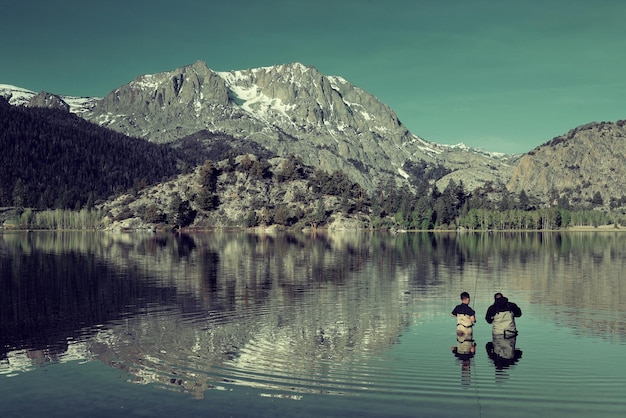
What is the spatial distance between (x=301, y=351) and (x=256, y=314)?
16.2 metres

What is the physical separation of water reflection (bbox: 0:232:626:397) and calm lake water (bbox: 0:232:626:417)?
198mm

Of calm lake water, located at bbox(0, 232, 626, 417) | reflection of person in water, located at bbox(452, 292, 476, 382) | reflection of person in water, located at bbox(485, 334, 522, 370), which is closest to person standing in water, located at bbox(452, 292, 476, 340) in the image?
reflection of person in water, located at bbox(452, 292, 476, 382)

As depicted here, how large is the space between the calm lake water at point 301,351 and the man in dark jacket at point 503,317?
1690mm

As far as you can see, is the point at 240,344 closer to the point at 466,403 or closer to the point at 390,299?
the point at 466,403

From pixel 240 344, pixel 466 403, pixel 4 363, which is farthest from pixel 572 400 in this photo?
pixel 4 363

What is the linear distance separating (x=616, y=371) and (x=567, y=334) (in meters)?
11.1

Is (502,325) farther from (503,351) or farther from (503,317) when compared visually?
(503,351)

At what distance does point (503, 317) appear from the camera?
43.7 metres

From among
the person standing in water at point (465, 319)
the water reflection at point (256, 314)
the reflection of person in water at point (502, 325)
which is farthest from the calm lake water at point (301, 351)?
the person standing in water at point (465, 319)

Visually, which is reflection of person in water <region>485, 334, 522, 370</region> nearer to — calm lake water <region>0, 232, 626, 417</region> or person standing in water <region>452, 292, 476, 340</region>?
calm lake water <region>0, 232, 626, 417</region>

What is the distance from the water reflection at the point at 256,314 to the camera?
1475 inches

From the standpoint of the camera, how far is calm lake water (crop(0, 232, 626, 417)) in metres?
30.4

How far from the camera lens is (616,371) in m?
36.4

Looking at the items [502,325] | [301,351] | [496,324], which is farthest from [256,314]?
[502,325]
